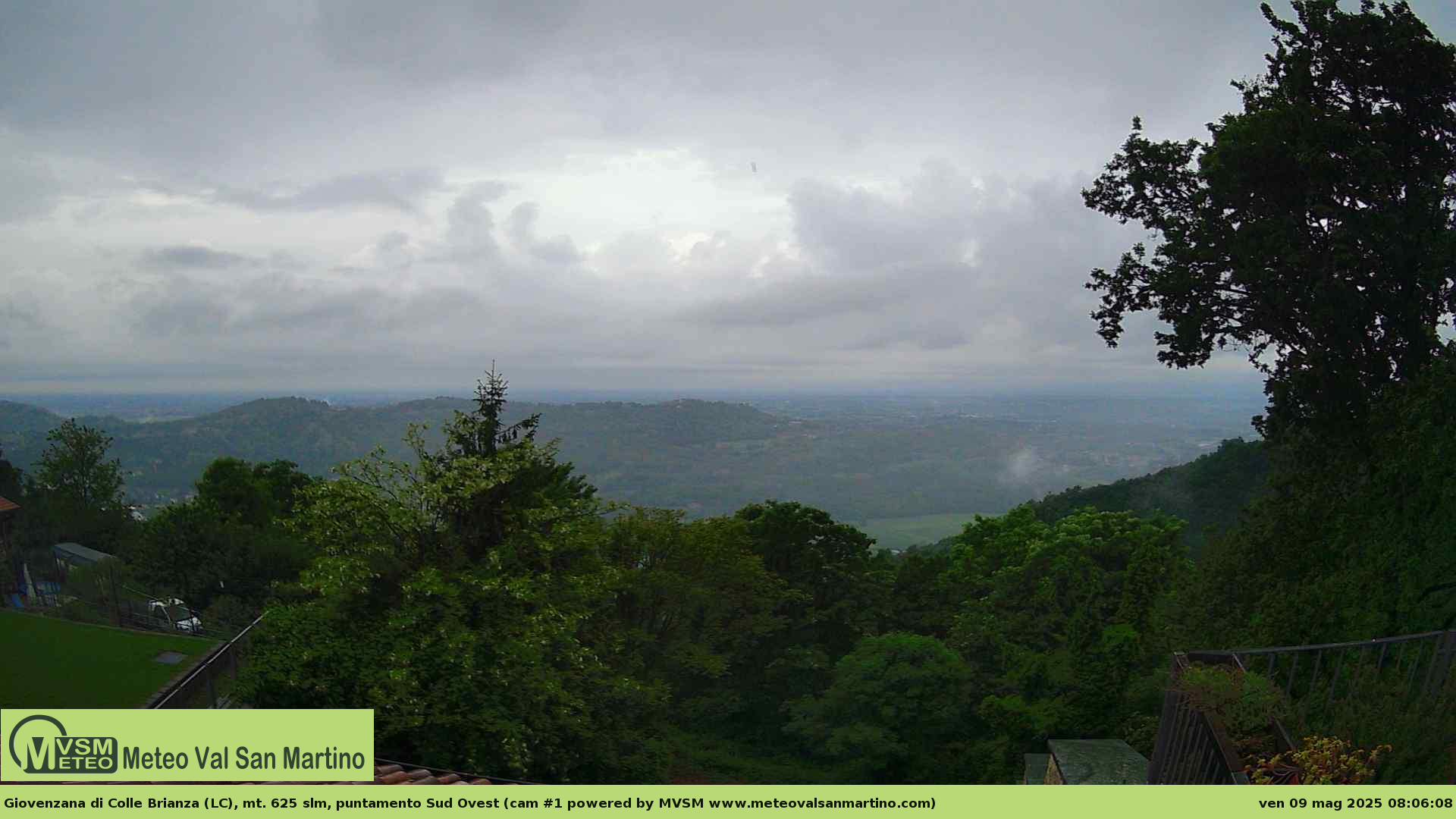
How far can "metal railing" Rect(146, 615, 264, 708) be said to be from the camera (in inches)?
416

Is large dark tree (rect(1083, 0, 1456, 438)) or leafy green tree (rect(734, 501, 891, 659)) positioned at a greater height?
large dark tree (rect(1083, 0, 1456, 438))

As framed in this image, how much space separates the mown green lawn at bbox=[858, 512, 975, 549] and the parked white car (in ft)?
310

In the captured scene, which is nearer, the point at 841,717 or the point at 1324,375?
the point at 1324,375

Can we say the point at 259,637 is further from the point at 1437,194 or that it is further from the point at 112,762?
the point at 1437,194

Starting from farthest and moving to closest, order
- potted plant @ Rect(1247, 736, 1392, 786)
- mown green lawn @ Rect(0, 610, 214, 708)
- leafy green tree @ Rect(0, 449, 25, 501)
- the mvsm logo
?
leafy green tree @ Rect(0, 449, 25, 501)
mown green lawn @ Rect(0, 610, 214, 708)
the mvsm logo
potted plant @ Rect(1247, 736, 1392, 786)

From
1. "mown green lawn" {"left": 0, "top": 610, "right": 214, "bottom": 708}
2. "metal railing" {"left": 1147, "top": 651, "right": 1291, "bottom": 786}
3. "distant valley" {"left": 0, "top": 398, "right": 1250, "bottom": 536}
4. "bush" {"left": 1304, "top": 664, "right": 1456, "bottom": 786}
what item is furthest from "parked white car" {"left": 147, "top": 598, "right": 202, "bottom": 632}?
"distant valley" {"left": 0, "top": 398, "right": 1250, "bottom": 536}

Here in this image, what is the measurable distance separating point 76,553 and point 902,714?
40.8 m

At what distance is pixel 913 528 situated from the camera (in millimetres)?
132375

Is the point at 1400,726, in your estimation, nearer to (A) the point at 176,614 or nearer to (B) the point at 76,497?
(A) the point at 176,614

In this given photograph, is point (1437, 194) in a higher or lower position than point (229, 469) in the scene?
higher

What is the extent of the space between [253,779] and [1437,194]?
17189mm

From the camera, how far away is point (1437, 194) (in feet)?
40.2

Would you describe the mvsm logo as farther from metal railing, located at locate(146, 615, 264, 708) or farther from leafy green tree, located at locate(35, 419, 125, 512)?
leafy green tree, located at locate(35, 419, 125, 512)
